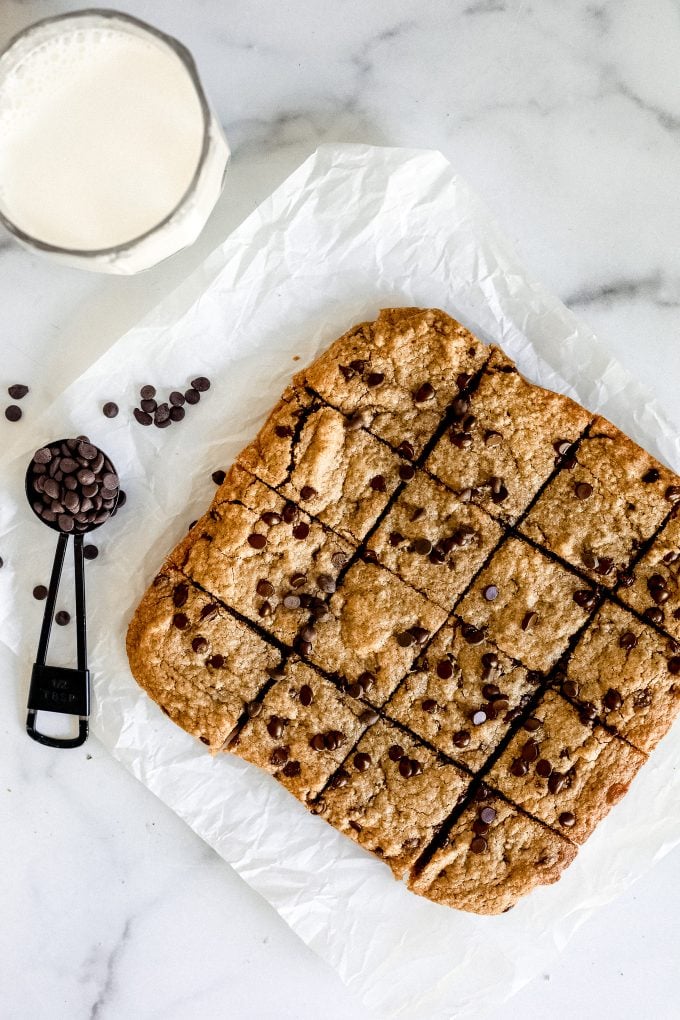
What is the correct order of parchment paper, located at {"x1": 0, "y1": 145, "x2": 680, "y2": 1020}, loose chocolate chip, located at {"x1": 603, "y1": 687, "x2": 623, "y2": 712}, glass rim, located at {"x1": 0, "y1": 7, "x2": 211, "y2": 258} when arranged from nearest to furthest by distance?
glass rim, located at {"x1": 0, "y1": 7, "x2": 211, "y2": 258}
loose chocolate chip, located at {"x1": 603, "y1": 687, "x2": 623, "y2": 712}
parchment paper, located at {"x1": 0, "y1": 145, "x2": 680, "y2": 1020}

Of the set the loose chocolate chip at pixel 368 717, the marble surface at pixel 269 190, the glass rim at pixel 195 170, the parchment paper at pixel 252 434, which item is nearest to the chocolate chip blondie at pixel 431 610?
the loose chocolate chip at pixel 368 717

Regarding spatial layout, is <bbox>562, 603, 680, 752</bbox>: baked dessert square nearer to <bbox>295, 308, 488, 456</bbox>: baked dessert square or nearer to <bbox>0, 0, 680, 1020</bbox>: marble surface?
<bbox>0, 0, 680, 1020</bbox>: marble surface

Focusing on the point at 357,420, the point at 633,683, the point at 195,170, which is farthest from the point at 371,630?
the point at 195,170

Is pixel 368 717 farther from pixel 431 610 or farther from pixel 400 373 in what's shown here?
pixel 400 373

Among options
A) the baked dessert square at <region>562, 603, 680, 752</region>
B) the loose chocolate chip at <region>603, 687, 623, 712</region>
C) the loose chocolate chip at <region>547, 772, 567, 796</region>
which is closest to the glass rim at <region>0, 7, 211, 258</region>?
the baked dessert square at <region>562, 603, 680, 752</region>

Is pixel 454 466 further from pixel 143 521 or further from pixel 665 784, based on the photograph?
pixel 665 784

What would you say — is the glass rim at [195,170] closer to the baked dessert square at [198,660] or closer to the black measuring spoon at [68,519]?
the black measuring spoon at [68,519]

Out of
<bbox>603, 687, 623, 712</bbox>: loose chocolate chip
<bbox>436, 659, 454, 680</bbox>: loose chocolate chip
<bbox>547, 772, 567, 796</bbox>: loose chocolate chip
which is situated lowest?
<bbox>547, 772, 567, 796</bbox>: loose chocolate chip

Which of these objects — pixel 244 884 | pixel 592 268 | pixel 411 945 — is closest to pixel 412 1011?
pixel 411 945
